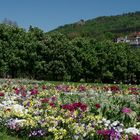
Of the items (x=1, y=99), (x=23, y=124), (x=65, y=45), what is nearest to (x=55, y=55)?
(x=65, y=45)

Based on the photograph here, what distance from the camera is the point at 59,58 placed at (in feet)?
174

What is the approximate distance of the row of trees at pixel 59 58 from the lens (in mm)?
52938

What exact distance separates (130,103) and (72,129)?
2.90 meters

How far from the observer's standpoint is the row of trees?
2084 inches

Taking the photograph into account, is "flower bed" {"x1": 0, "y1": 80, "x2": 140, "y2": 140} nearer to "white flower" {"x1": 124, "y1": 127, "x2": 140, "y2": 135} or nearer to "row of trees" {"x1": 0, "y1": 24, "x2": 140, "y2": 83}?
"white flower" {"x1": 124, "y1": 127, "x2": 140, "y2": 135}

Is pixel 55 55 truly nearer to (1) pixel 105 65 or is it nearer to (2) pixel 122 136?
(1) pixel 105 65

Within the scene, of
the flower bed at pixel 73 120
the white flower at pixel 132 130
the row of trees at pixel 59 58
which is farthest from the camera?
the row of trees at pixel 59 58

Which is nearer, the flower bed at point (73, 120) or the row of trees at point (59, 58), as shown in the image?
the flower bed at point (73, 120)

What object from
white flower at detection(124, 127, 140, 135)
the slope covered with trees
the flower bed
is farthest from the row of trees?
white flower at detection(124, 127, 140, 135)

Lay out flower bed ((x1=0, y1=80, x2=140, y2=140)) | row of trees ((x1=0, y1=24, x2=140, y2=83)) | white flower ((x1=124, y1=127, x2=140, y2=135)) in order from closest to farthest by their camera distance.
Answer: white flower ((x1=124, y1=127, x2=140, y2=135))
flower bed ((x1=0, y1=80, x2=140, y2=140))
row of trees ((x1=0, y1=24, x2=140, y2=83))

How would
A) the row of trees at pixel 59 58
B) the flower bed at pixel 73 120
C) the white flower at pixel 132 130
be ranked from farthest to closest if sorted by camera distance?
1. the row of trees at pixel 59 58
2. the flower bed at pixel 73 120
3. the white flower at pixel 132 130

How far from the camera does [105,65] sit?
55.2 metres

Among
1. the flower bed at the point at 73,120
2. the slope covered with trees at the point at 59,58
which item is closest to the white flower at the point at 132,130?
the flower bed at the point at 73,120

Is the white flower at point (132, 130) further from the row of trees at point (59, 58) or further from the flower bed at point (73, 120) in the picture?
the row of trees at point (59, 58)
